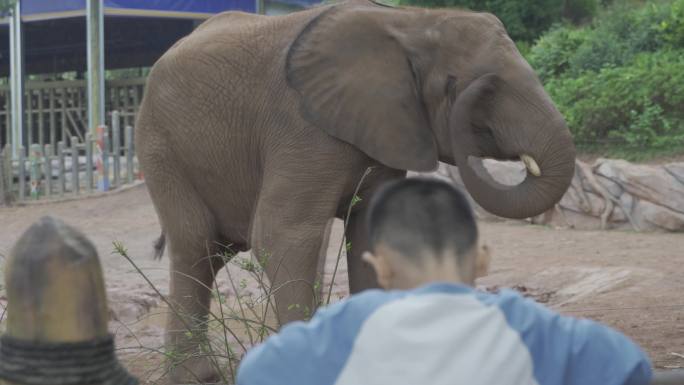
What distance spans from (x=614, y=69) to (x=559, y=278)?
7107 mm

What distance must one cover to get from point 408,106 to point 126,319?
14.0 ft

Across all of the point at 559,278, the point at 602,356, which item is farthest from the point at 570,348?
the point at 559,278

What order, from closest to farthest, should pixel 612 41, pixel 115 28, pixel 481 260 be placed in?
pixel 481 260
pixel 612 41
pixel 115 28

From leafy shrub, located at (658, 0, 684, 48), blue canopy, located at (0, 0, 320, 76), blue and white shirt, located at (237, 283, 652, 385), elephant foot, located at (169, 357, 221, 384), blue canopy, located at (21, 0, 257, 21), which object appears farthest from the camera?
blue canopy, located at (0, 0, 320, 76)

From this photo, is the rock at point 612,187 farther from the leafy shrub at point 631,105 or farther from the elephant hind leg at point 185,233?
the elephant hind leg at point 185,233

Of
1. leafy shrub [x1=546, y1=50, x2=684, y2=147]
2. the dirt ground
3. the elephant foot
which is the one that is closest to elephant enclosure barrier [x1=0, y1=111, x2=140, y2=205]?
the dirt ground

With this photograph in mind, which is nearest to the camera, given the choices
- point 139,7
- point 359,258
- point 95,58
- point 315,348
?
point 315,348

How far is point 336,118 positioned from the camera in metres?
6.03

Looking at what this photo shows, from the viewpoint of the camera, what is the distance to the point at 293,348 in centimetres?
228

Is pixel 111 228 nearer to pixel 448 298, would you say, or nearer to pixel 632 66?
pixel 632 66

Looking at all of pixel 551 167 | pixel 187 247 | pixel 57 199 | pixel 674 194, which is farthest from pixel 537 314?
pixel 57 199

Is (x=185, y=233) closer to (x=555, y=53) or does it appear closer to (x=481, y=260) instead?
(x=481, y=260)

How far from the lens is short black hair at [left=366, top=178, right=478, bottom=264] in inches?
90.4

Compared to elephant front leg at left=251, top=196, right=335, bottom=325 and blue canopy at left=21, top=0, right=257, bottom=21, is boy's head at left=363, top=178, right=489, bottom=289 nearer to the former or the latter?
elephant front leg at left=251, top=196, right=335, bottom=325
